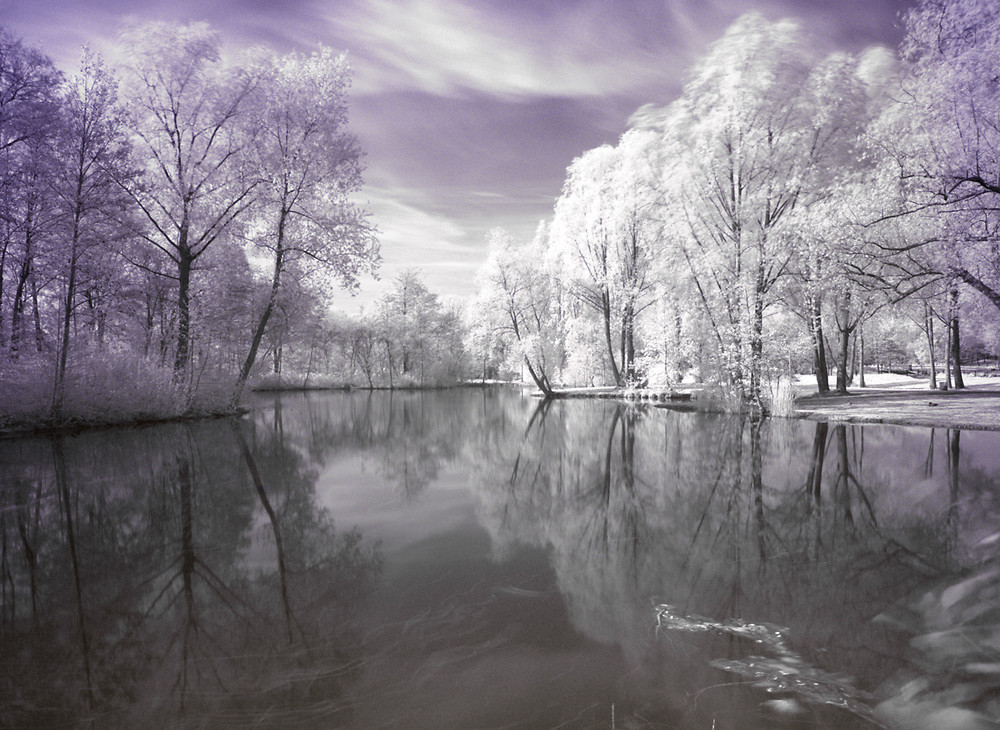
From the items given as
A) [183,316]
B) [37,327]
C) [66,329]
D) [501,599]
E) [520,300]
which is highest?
[520,300]

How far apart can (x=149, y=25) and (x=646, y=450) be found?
15.6 m

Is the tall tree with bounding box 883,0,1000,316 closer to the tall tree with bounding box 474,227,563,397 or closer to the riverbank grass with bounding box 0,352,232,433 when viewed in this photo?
the tall tree with bounding box 474,227,563,397

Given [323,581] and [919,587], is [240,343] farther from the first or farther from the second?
[919,587]

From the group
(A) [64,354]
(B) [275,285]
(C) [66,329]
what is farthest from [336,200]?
(A) [64,354]

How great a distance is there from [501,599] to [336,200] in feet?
48.6

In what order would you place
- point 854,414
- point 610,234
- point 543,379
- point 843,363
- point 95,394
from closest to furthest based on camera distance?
point 95,394
point 854,414
point 843,363
point 610,234
point 543,379

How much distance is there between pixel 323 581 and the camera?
320 centimetres

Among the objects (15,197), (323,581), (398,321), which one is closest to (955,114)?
(323,581)

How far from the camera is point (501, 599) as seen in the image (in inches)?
117

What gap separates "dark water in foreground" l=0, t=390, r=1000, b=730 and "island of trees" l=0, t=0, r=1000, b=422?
6.74m

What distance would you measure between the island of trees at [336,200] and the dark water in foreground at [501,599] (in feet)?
22.1

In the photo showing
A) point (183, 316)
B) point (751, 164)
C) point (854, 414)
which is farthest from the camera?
point (183, 316)

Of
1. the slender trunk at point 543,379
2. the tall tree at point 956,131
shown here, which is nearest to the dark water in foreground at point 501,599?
the tall tree at point 956,131

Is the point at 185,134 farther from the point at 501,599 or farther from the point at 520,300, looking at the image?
the point at 501,599
